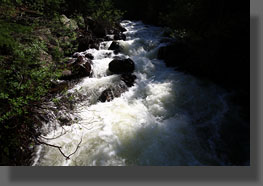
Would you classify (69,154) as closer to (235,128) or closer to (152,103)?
(152,103)

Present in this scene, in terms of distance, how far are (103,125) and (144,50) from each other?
5.36 meters

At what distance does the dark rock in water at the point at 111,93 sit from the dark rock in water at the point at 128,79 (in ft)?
0.88

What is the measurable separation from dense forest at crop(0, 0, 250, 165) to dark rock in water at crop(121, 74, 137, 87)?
1.58 meters

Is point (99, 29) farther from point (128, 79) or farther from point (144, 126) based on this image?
point (144, 126)

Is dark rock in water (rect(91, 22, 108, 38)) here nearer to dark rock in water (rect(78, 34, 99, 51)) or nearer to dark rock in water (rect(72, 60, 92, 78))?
dark rock in water (rect(78, 34, 99, 51))

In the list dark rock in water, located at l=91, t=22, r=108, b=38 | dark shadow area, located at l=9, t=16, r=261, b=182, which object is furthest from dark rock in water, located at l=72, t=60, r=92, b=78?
dark rock in water, located at l=91, t=22, r=108, b=38

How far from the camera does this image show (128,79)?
4.98m

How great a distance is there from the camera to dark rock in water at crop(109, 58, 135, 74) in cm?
540

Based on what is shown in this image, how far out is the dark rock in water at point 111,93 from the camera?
4137 millimetres

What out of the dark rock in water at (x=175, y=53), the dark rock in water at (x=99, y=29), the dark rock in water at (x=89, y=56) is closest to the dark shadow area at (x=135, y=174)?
the dark rock in water at (x=175, y=53)

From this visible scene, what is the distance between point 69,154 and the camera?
253 centimetres

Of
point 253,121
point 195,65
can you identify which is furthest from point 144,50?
point 253,121

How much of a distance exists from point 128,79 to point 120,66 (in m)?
0.78

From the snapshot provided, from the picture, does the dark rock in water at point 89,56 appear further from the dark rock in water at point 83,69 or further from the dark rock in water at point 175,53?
the dark rock in water at point 175,53
